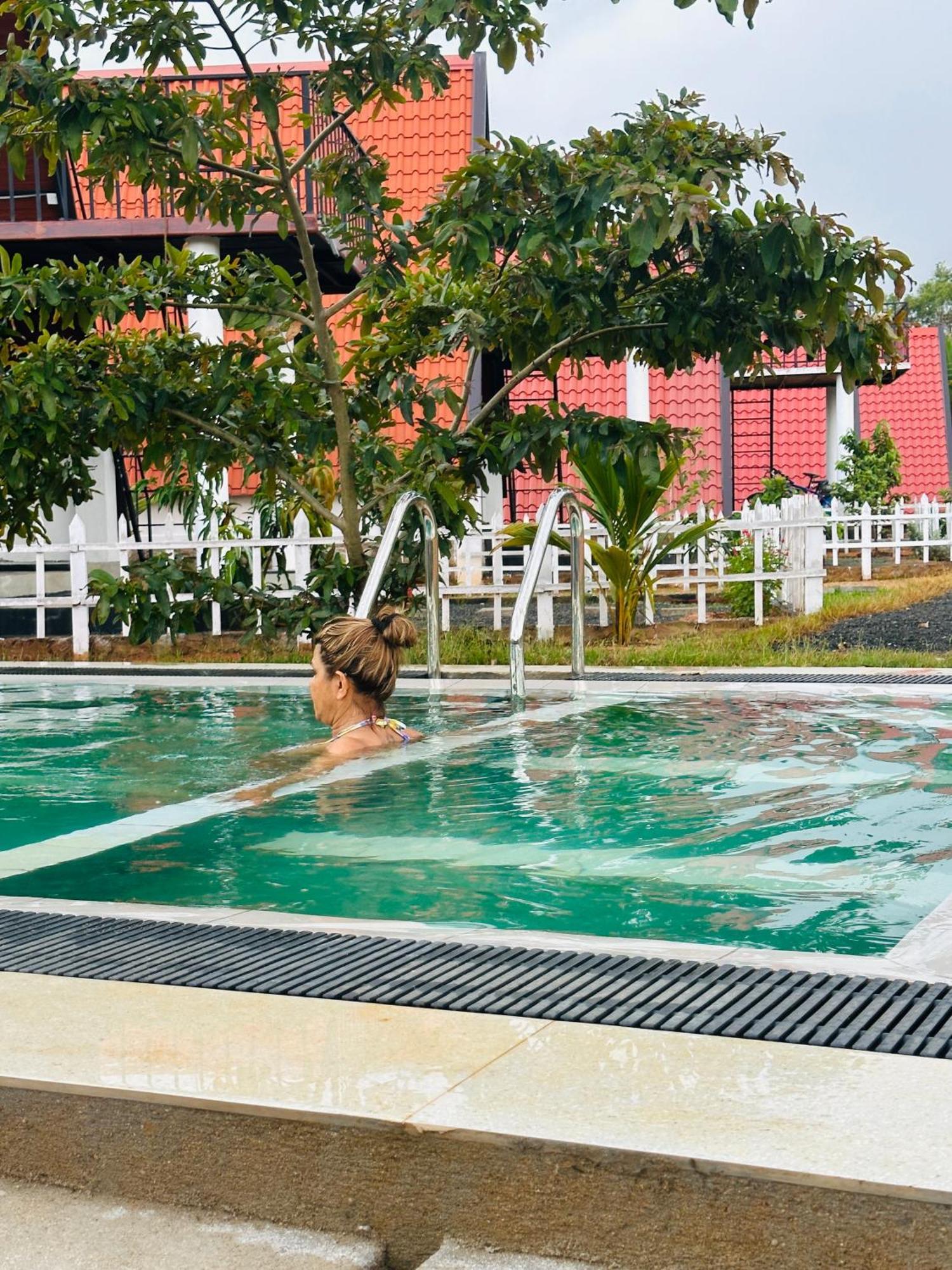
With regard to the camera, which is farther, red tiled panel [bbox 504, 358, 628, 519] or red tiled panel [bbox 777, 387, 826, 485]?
red tiled panel [bbox 777, 387, 826, 485]

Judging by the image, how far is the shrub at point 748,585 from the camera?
14.4m

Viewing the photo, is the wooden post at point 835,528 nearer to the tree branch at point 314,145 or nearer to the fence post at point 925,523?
the fence post at point 925,523

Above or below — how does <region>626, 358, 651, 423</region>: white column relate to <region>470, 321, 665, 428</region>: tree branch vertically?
above

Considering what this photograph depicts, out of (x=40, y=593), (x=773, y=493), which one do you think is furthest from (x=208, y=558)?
(x=773, y=493)

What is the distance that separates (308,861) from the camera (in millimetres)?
5258

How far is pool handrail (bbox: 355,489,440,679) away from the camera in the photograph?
830cm

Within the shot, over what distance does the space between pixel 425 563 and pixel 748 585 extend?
536cm

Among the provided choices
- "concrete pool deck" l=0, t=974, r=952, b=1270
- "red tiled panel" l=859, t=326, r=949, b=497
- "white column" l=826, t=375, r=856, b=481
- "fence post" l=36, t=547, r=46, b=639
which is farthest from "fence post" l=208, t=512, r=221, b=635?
"red tiled panel" l=859, t=326, r=949, b=497

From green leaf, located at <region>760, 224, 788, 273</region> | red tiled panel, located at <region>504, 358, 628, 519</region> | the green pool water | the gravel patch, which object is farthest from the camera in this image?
red tiled panel, located at <region>504, 358, 628, 519</region>

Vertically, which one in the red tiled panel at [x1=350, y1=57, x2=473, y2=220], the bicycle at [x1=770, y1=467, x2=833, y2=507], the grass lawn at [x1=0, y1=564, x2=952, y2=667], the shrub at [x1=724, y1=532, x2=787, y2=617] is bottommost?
the grass lawn at [x1=0, y1=564, x2=952, y2=667]

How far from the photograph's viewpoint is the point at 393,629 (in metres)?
6.90

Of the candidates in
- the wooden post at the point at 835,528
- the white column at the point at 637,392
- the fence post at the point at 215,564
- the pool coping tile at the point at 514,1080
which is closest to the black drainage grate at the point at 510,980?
the pool coping tile at the point at 514,1080

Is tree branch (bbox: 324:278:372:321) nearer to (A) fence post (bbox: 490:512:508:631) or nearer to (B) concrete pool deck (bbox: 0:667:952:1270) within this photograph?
(A) fence post (bbox: 490:512:508:631)

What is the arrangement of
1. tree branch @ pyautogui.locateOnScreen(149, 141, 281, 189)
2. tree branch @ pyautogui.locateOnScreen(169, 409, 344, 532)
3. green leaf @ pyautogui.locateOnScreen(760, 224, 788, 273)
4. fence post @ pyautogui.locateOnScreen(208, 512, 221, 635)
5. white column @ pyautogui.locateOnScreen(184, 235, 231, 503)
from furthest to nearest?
white column @ pyautogui.locateOnScreen(184, 235, 231, 503) → fence post @ pyautogui.locateOnScreen(208, 512, 221, 635) → tree branch @ pyautogui.locateOnScreen(169, 409, 344, 532) → tree branch @ pyautogui.locateOnScreen(149, 141, 281, 189) → green leaf @ pyautogui.locateOnScreen(760, 224, 788, 273)
